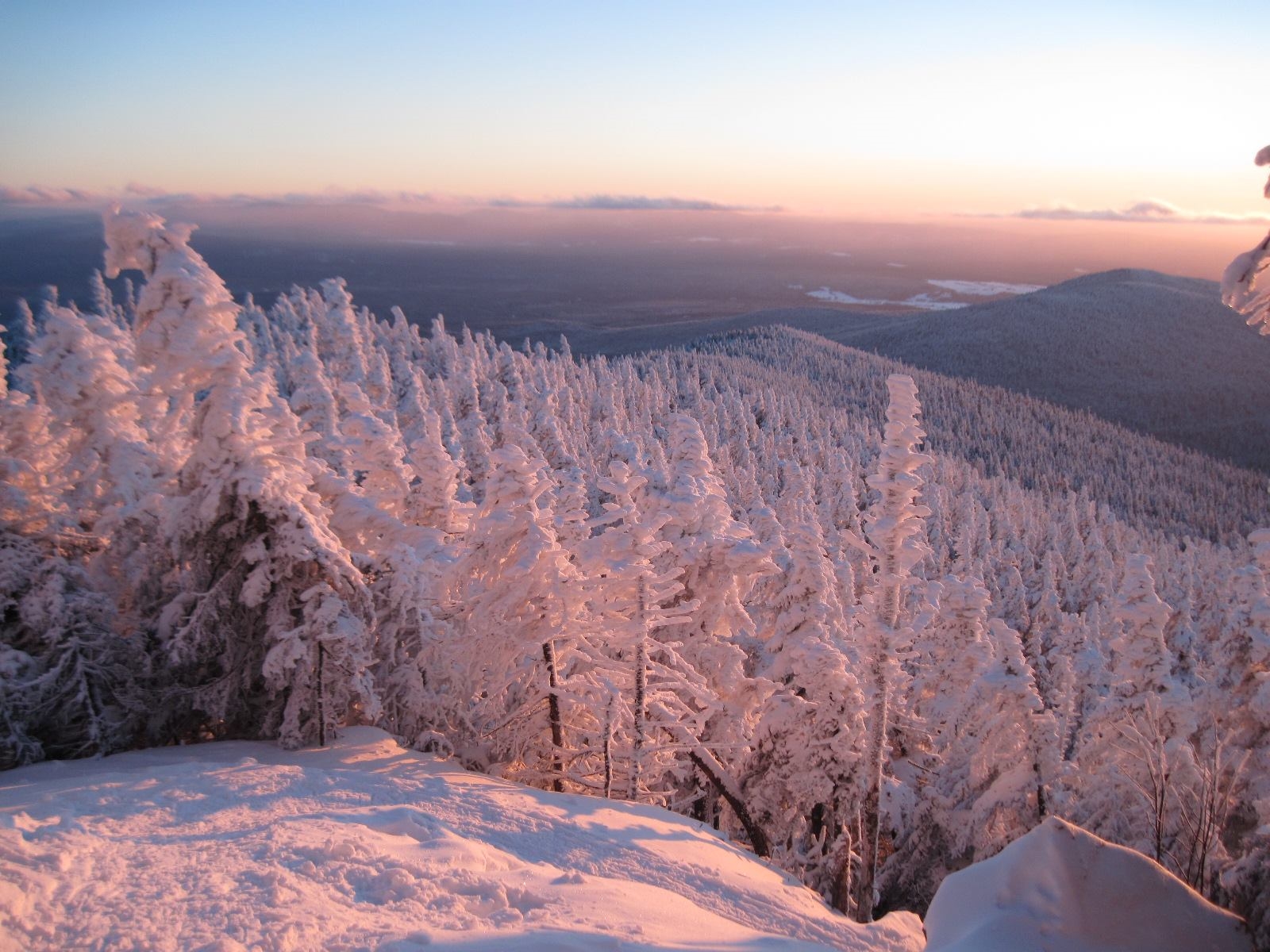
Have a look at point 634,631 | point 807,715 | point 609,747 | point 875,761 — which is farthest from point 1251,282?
point 807,715

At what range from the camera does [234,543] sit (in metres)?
14.3

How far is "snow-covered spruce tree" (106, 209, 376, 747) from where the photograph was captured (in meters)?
13.3

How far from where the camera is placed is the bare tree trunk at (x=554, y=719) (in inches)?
635

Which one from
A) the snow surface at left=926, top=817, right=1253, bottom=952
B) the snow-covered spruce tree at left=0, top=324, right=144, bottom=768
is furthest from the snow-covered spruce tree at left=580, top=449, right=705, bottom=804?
the snow-covered spruce tree at left=0, top=324, right=144, bottom=768

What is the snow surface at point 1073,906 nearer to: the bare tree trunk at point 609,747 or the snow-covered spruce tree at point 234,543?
the bare tree trunk at point 609,747

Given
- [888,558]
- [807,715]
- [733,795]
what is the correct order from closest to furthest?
→ [888,558] < [733,795] < [807,715]

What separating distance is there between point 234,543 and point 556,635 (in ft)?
21.1

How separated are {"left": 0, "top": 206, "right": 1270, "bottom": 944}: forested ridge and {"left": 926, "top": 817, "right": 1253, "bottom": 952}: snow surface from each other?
1981mm

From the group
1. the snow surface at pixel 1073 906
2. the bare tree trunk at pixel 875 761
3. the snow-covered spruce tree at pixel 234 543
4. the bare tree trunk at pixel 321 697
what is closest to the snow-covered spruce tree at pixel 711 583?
the bare tree trunk at pixel 875 761

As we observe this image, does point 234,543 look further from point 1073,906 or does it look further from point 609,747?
point 1073,906

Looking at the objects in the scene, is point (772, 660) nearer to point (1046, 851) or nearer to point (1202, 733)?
point (1046, 851)

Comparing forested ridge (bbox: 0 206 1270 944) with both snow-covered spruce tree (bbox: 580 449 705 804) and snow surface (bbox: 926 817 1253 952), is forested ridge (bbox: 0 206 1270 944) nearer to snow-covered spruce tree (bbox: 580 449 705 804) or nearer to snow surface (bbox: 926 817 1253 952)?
snow-covered spruce tree (bbox: 580 449 705 804)

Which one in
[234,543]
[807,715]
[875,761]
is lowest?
[875,761]

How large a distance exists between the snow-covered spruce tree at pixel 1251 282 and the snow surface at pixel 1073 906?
4987 mm
